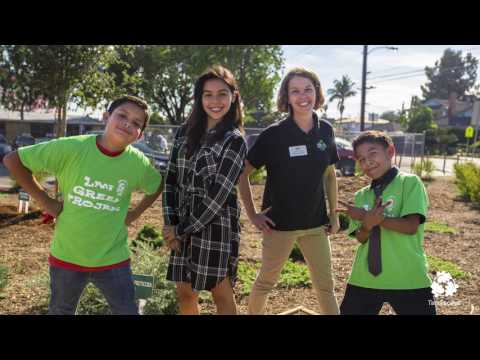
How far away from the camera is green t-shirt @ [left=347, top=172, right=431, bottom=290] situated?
2393 mm

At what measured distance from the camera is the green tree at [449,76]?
89.5 meters

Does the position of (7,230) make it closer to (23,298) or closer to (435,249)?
(23,298)

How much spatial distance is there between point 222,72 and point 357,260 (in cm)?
132

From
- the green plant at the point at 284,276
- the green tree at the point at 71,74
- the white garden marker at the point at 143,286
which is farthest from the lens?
the green tree at the point at 71,74

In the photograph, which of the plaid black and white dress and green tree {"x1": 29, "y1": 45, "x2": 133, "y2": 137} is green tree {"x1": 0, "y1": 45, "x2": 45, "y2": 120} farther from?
the plaid black and white dress

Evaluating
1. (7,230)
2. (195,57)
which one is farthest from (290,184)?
(195,57)

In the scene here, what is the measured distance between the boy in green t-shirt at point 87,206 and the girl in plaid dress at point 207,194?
0.28 metres

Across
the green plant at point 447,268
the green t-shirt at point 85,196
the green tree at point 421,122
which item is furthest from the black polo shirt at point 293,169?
the green tree at point 421,122

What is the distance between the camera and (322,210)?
3051 millimetres

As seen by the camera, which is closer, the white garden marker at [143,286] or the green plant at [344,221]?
the white garden marker at [143,286]

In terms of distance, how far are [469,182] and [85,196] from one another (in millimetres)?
10922

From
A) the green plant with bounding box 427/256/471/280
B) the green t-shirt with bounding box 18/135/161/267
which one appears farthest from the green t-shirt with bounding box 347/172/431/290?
the green plant with bounding box 427/256/471/280

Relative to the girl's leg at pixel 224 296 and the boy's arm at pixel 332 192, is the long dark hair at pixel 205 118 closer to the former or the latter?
the girl's leg at pixel 224 296

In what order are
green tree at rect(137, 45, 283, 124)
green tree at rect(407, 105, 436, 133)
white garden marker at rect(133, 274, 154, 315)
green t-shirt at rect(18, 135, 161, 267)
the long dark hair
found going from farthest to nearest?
1. green tree at rect(407, 105, 436, 133)
2. green tree at rect(137, 45, 283, 124)
3. white garden marker at rect(133, 274, 154, 315)
4. the long dark hair
5. green t-shirt at rect(18, 135, 161, 267)
